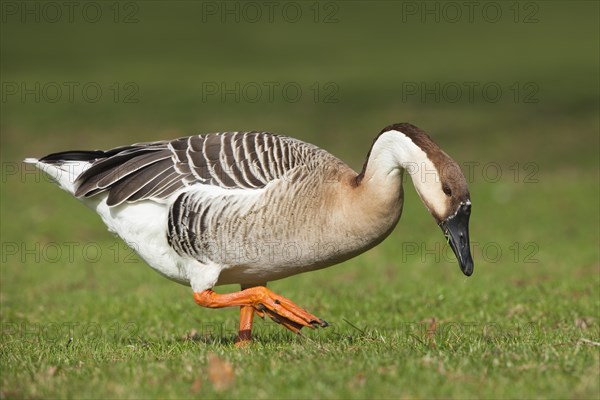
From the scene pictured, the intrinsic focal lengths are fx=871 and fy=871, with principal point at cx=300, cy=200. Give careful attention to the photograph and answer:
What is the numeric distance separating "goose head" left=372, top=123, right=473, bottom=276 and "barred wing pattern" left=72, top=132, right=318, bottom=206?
104cm

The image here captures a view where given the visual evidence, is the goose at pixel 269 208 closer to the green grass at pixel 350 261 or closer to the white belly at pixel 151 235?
the white belly at pixel 151 235

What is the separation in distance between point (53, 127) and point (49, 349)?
1968cm

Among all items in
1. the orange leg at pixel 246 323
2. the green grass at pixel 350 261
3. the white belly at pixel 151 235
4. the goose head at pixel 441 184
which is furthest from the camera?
the orange leg at pixel 246 323

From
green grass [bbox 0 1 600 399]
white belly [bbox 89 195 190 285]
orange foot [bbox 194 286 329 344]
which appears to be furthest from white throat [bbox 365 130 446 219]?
white belly [bbox 89 195 190 285]

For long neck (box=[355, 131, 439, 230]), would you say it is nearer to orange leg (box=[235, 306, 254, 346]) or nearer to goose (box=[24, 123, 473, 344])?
goose (box=[24, 123, 473, 344])

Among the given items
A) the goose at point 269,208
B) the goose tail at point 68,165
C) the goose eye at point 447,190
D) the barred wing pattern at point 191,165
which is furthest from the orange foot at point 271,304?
the goose tail at point 68,165

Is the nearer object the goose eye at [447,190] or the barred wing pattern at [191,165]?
the goose eye at [447,190]

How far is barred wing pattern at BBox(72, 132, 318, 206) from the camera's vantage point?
7395mm

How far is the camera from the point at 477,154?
23359 mm

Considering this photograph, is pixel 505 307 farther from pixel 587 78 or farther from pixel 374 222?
pixel 587 78

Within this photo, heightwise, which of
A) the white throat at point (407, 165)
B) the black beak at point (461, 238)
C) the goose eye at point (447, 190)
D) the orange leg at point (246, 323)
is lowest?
the orange leg at point (246, 323)

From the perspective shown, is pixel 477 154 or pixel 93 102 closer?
pixel 477 154

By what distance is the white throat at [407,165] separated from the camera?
6.77 meters

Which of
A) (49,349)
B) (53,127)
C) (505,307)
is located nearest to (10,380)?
(49,349)
